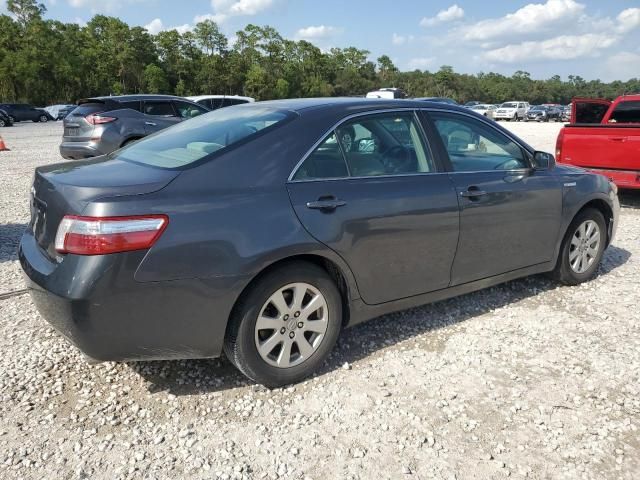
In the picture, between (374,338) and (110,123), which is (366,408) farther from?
(110,123)

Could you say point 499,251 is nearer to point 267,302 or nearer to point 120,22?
point 267,302

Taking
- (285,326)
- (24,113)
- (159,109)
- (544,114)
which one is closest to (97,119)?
(159,109)

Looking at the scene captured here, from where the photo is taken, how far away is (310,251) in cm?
300

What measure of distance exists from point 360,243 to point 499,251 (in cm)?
138

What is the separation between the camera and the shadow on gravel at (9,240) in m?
5.48

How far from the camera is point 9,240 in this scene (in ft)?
19.9

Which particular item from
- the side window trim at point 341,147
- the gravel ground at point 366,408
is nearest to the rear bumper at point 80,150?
the gravel ground at point 366,408

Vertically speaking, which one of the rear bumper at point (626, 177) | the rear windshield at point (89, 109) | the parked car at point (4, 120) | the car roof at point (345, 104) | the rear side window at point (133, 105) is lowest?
the parked car at point (4, 120)

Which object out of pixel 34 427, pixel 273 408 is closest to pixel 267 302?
pixel 273 408

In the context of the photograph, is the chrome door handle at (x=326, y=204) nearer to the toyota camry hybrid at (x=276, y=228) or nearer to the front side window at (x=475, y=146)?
the toyota camry hybrid at (x=276, y=228)

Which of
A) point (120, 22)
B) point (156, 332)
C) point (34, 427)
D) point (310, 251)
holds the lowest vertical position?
point (34, 427)

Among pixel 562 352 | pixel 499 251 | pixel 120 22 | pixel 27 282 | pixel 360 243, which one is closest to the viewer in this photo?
pixel 27 282

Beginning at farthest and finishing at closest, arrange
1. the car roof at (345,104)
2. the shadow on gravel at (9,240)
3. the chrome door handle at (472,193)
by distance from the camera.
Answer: the shadow on gravel at (9,240) < the chrome door handle at (472,193) < the car roof at (345,104)

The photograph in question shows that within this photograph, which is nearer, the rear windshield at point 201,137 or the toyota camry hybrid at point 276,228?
the toyota camry hybrid at point 276,228
